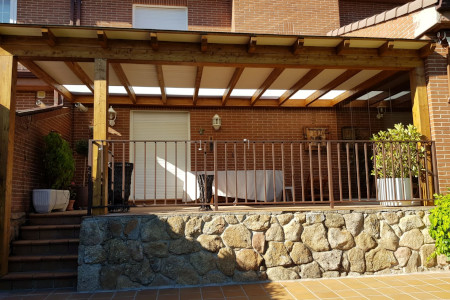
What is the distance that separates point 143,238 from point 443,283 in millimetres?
3477

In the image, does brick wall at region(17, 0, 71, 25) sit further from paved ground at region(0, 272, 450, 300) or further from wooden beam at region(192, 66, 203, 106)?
paved ground at region(0, 272, 450, 300)

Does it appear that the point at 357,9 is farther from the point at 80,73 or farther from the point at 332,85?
the point at 80,73

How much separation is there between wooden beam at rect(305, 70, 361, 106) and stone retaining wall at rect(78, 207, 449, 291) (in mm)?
2418

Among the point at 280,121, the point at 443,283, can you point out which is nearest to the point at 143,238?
the point at 443,283

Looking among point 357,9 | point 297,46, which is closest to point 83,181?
point 297,46

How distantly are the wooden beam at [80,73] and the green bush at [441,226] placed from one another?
5222 millimetres

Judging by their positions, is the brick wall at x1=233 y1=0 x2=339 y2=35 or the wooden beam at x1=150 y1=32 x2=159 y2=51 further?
the brick wall at x1=233 y1=0 x2=339 y2=35

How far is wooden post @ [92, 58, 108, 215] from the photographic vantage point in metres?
4.54

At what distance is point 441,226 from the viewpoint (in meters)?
4.25

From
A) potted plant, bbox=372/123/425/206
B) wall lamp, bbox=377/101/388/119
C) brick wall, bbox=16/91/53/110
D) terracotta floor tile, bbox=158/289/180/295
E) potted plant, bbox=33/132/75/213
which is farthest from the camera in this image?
wall lamp, bbox=377/101/388/119

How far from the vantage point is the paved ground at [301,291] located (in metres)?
3.77

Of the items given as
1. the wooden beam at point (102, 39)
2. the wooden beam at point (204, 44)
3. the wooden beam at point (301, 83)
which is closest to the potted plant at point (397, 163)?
the wooden beam at point (301, 83)

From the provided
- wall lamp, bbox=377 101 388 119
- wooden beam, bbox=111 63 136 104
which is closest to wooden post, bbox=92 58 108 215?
wooden beam, bbox=111 63 136 104

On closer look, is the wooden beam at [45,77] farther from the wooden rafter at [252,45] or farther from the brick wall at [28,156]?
the wooden rafter at [252,45]
